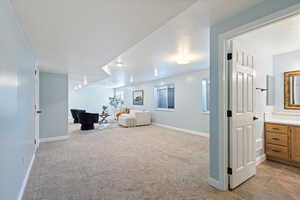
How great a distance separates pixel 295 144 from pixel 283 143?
0.17m

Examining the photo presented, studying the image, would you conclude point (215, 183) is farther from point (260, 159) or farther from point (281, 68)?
point (281, 68)

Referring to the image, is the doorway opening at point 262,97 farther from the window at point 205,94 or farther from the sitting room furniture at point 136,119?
the sitting room furniture at point 136,119

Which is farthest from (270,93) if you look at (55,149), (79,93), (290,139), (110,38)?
(79,93)

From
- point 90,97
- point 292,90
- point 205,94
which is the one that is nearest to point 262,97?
point 292,90

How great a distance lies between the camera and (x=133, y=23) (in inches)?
75.2

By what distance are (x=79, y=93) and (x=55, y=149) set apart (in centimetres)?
745

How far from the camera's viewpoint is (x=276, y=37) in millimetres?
2488

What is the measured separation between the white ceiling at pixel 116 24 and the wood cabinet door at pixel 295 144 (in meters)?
2.24

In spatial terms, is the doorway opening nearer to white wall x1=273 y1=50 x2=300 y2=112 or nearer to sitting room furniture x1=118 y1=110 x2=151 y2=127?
white wall x1=273 y1=50 x2=300 y2=112

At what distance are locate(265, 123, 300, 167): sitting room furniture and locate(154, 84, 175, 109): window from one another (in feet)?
13.0

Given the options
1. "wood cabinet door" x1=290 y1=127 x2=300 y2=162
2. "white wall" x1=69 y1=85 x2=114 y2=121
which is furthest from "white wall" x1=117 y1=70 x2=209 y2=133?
"white wall" x1=69 y1=85 x2=114 y2=121

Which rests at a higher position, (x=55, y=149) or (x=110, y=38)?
(x=110, y=38)

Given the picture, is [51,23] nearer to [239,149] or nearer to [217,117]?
[217,117]

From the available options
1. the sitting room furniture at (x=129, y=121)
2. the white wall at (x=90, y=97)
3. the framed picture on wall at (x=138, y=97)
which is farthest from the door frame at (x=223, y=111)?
the white wall at (x=90, y=97)
